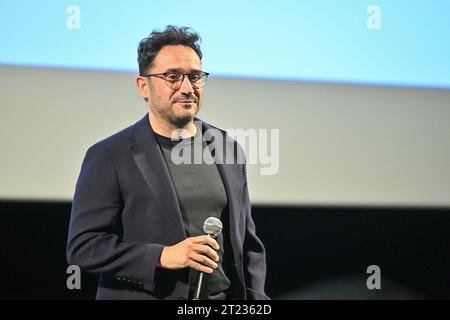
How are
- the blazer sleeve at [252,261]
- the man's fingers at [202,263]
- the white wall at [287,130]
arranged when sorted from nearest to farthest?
the man's fingers at [202,263] < the blazer sleeve at [252,261] < the white wall at [287,130]

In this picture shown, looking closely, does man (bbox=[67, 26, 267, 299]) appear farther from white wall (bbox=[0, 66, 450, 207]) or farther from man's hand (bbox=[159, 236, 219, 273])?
white wall (bbox=[0, 66, 450, 207])

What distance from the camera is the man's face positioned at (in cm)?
277

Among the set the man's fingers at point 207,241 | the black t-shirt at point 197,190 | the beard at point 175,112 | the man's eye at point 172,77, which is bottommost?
the man's fingers at point 207,241

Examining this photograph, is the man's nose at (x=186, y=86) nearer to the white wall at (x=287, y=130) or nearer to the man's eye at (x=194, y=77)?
the man's eye at (x=194, y=77)

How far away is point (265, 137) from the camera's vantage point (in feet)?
10.3

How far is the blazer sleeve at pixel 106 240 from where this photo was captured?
256cm

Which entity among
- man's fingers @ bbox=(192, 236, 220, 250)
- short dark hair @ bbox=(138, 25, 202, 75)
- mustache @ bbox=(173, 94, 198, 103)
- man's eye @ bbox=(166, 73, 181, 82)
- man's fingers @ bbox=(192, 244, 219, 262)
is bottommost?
man's fingers @ bbox=(192, 244, 219, 262)

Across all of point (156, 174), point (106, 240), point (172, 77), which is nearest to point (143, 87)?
point (172, 77)

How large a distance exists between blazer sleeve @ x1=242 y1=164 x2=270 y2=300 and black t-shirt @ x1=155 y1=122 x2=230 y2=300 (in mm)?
136

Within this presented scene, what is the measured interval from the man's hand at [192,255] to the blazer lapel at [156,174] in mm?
52

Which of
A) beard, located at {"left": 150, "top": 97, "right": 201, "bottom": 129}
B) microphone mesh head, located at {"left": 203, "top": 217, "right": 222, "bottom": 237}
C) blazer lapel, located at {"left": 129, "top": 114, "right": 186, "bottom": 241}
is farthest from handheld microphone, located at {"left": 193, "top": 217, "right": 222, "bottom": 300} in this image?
beard, located at {"left": 150, "top": 97, "right": 201, "bottom": 129}

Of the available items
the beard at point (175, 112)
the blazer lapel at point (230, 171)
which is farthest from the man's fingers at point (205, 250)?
the beard at point (175, 112)

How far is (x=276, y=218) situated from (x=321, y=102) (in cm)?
63
